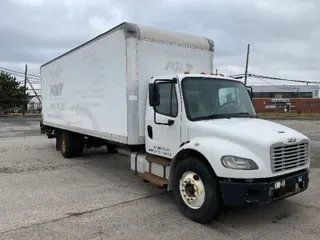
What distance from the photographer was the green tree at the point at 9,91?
53438 mm

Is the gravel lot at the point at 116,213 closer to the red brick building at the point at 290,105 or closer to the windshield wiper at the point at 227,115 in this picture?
the windshield wiper at the point at 227,115

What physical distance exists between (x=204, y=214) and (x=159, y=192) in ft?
6.75

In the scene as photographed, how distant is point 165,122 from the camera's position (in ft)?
19.7

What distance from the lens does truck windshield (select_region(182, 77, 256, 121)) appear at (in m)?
5.70

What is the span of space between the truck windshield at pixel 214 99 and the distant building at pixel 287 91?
4053 inches

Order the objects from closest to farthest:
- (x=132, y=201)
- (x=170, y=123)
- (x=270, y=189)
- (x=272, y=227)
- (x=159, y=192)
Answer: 1. (x=270, y=189)
2. (x=272, y=227)
3. (x=170, y=123)
4. (x=132, y=201)
5. (x=159, y=192)

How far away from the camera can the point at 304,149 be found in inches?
211

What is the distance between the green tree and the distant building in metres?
72.0

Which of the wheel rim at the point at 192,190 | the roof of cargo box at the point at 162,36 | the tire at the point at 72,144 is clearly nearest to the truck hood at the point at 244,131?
the wheel rim at the point at 192,190

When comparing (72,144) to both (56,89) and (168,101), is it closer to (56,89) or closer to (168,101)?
(56,89)

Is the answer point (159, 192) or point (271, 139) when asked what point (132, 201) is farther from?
point (271, 139)

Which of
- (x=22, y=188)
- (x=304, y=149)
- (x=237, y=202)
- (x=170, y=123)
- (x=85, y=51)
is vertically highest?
(x=85, y=51)

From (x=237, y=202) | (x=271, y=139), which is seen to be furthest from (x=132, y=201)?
(x=271, y=139)

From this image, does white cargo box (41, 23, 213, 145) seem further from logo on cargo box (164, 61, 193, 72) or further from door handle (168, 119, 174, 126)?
door handle (168, 119, 174, 126)
